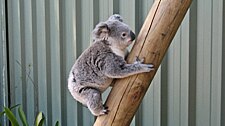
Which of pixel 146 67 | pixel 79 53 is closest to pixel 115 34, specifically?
pixel 146 67

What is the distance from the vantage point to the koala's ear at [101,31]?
153 cm

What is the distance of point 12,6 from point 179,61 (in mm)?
2102

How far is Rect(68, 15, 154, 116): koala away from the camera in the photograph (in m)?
1.54

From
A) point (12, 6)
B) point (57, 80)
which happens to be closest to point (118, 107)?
point (57, 80)

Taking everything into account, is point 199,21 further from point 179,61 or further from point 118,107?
point 118,107

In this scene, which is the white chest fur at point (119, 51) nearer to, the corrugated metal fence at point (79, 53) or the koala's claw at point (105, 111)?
the koala's claw at point (105, 111)

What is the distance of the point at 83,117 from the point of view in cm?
325

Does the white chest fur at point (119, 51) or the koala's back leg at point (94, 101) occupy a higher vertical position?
the white chest fur at point (119, 51)

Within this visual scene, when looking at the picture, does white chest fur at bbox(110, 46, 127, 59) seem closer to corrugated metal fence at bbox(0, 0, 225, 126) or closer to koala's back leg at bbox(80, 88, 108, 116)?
koala's back leg at bbox(80, 88, 108, 116)

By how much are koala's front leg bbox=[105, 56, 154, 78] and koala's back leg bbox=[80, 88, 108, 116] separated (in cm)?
11

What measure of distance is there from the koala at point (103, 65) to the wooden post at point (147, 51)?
0.12 feet

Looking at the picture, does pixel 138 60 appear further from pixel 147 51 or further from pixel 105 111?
pixel 105 111

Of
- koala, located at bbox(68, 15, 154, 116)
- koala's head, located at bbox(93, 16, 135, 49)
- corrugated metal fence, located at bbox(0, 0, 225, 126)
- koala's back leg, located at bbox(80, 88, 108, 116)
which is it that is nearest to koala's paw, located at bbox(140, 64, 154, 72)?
koala, located at bbox(68, 15, 154, 116)

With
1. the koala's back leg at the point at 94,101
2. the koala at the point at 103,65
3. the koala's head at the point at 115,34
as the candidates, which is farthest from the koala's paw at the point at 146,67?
the koala's back leg at the point at 94,101
